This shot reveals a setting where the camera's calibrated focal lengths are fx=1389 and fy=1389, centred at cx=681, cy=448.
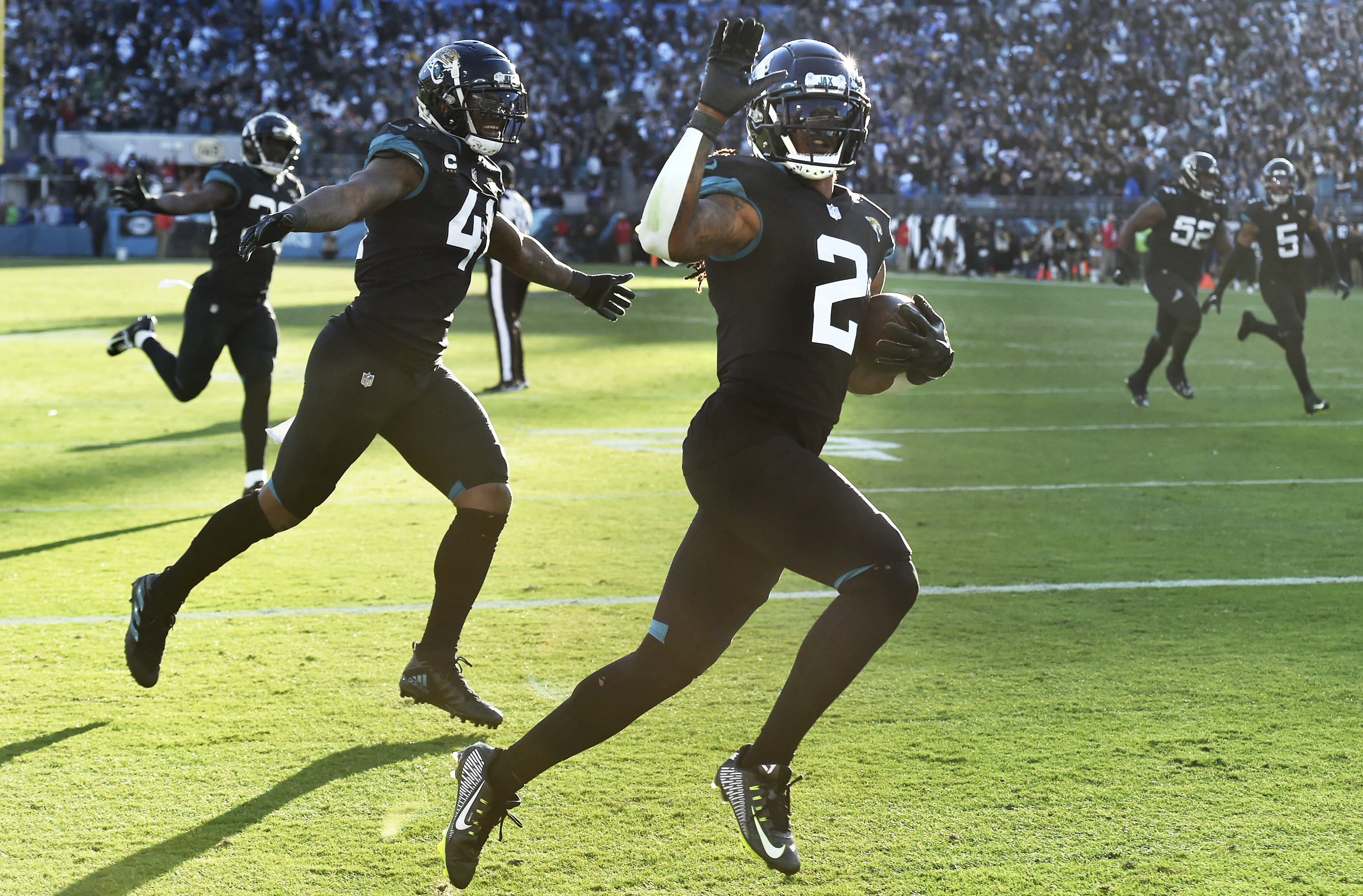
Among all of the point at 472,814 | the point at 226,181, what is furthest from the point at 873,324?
the point at 226,181

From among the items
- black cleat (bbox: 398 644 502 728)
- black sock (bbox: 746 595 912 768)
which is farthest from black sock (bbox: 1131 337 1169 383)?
black sock (bbox: 746 595 912 768)

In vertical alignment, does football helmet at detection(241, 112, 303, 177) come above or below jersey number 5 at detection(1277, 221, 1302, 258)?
above

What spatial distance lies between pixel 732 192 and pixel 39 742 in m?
2.66

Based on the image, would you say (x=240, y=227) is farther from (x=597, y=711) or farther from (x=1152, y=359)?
(x=1152, y=359)

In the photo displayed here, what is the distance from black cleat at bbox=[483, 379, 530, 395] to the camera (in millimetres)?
13078

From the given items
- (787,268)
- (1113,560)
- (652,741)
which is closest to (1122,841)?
(652,741)

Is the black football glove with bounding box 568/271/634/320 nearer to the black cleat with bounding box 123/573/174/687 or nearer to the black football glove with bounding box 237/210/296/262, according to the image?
the black football glove with bounding box 237/210/296/262

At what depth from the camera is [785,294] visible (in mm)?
3537

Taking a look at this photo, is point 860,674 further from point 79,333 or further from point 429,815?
point 79,333

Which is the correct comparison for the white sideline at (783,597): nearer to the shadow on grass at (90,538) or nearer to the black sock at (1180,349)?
the shadow on grass at (90,538)

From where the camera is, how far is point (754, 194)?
3.50 meters

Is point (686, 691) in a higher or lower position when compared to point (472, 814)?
lower

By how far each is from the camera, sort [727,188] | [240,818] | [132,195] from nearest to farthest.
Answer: [727,188]
[240,818]
[132,195]

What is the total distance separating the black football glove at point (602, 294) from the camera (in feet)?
16.2
